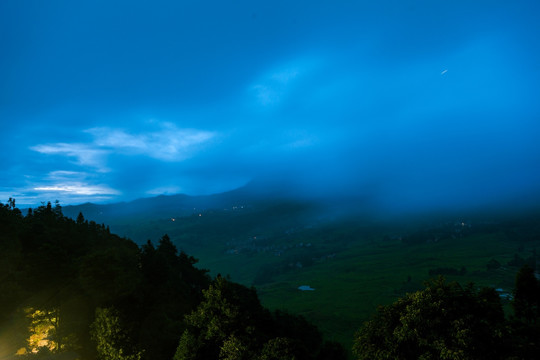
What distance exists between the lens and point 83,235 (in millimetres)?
70000

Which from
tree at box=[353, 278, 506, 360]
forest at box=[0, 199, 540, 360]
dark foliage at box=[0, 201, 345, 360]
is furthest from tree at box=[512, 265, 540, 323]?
dark foliage at box=[0, 201, 345, 360]

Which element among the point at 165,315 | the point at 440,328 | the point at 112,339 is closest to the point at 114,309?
the point at 112,339

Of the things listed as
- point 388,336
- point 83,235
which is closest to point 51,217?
point 83,235

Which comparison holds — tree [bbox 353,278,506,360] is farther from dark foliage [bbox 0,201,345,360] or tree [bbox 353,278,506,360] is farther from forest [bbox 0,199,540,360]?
dark foliage [bbox 0,201,345,360]

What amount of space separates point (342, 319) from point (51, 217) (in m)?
159

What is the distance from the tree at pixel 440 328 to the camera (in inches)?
744

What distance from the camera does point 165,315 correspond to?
44531 millimetres

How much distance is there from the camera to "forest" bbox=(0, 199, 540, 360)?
20.4 metres

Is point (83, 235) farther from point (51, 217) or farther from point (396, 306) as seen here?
point (396, 306)

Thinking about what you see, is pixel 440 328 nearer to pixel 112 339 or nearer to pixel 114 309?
pixel 112 339

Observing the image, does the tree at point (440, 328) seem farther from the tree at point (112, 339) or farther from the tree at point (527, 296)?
the tree at point (112, 339)

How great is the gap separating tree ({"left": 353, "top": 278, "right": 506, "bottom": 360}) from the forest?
0.22ft

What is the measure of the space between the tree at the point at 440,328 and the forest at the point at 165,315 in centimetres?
7

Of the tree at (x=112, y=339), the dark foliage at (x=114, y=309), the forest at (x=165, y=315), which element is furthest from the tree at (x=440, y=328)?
the tree at (x=112, y=339)
